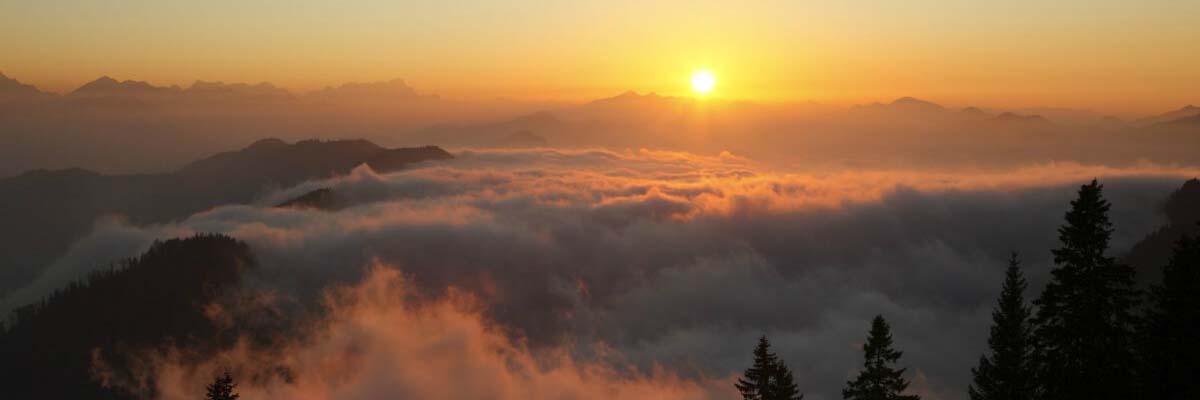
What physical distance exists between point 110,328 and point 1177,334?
22430 centimetres

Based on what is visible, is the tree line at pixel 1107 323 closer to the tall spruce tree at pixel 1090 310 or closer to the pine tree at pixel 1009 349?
the tall spruce tree at pixel 1090 310

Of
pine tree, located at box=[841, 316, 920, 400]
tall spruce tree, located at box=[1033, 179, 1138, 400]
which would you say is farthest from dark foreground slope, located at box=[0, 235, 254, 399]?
tall spruce tree, located at box=[1033, 179, 1138, 400]

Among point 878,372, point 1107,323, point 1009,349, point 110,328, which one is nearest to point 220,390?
point 878,372

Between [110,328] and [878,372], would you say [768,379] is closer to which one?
[878,372]

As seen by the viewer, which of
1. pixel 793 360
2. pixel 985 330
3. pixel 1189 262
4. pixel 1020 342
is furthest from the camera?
pixel 985 330

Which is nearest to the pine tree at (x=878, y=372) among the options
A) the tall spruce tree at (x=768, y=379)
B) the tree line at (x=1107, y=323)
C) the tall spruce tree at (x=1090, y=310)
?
the tall spruce tree at (x=768, y=379)

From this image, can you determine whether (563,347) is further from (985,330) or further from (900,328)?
(985,330)

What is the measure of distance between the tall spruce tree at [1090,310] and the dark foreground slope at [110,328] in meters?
200

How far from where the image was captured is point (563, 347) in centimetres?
19500

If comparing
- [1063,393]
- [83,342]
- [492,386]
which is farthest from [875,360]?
[83,342]

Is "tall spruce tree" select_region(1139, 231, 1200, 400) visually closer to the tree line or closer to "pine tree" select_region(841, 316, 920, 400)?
the tree line

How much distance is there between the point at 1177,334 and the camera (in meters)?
19.5

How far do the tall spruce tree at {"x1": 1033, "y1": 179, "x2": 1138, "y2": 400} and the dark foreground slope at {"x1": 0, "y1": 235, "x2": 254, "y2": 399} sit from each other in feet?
658

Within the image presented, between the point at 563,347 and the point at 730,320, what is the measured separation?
158 feet
